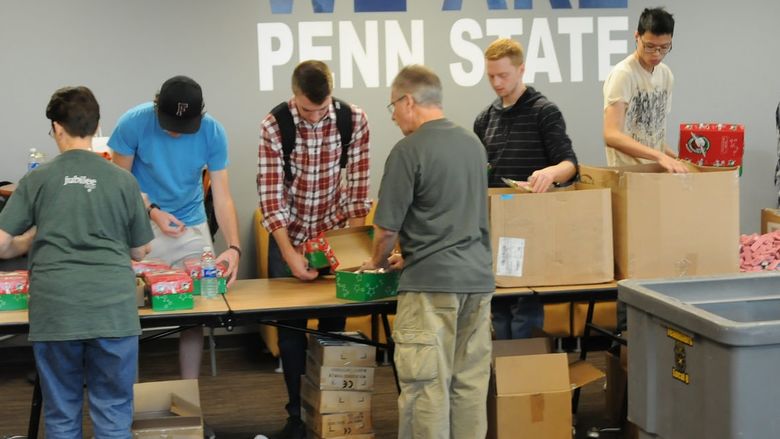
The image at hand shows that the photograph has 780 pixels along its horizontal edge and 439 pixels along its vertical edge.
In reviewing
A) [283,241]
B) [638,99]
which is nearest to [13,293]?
[283,241]

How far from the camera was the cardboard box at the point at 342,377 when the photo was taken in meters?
4.02

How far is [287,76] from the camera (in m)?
6.07

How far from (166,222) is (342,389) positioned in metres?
1.01

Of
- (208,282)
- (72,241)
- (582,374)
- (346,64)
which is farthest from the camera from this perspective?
(346,64)

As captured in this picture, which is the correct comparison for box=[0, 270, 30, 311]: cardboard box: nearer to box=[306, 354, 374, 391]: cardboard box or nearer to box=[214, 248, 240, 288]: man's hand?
box=[214, 248, 240, 288]: man's hand

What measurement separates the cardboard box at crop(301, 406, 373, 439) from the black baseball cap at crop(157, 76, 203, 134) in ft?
4.24

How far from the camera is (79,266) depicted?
3.20 m

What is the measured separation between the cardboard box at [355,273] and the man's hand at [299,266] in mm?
177

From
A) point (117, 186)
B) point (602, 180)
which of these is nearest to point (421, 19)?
point (602, 180)

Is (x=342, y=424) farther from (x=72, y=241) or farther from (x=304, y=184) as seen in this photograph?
(x=72, y=241)

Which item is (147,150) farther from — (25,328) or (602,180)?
(602,180)

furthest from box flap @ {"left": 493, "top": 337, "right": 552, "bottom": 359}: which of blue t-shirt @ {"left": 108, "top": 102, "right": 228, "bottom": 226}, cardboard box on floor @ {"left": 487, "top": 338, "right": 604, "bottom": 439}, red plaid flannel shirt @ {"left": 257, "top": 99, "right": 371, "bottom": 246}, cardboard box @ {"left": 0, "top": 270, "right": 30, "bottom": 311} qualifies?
cardboard box @ {"left": 0, "top": 270, "right": 30, "bottom": 311}

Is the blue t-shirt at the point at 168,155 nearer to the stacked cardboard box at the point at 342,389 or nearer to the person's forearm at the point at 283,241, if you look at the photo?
the person's forearm at the point at 283,241

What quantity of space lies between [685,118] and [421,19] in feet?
6.32
